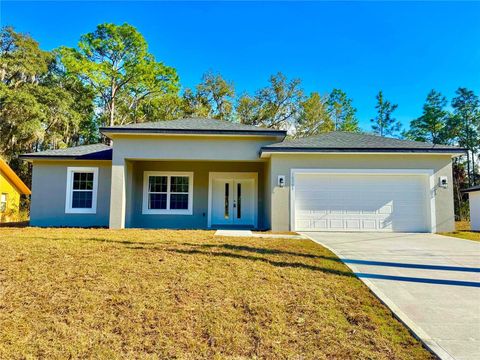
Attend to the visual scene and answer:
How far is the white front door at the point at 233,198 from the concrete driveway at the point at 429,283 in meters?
5.52

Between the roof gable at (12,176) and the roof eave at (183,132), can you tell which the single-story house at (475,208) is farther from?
the roof gable at (12,176)

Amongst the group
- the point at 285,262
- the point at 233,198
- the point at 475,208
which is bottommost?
the point at 285,262

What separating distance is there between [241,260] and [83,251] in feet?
11.1

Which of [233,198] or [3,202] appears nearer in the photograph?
[233,198]

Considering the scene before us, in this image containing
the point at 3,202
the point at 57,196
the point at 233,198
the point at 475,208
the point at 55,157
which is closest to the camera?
the point at 55,157

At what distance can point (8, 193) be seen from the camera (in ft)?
62.0

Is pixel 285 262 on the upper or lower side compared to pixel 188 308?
upper

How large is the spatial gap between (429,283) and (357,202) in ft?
21.6

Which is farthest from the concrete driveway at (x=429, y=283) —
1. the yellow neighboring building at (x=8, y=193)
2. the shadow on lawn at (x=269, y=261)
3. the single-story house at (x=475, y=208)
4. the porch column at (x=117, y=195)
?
the yellow neighboring building at (x=8, y=193)

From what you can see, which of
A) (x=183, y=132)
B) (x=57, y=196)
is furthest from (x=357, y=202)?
(x=57, y=196)

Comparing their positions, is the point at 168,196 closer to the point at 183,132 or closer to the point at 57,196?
the point at 183,132

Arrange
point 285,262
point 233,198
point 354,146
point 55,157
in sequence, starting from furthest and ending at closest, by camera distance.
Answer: point 233,198 → point 55,157 → point 354,146 → point 285,262

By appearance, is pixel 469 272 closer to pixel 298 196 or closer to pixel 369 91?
pixel 298 196

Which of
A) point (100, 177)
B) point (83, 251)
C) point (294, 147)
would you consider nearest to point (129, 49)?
point (100, 177)
